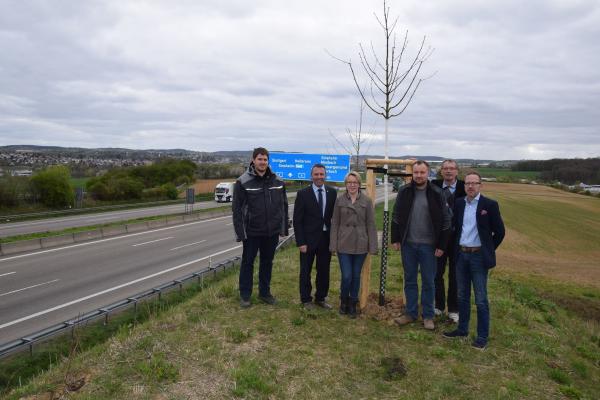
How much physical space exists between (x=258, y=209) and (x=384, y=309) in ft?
7.93

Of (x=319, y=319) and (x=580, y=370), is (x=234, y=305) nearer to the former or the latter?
(x=319, y=319)

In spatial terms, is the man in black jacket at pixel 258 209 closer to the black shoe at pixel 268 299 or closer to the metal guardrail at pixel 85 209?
the black shoe at pixel 268 299

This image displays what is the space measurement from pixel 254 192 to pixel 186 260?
11.9 metres

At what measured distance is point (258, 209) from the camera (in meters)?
6.43

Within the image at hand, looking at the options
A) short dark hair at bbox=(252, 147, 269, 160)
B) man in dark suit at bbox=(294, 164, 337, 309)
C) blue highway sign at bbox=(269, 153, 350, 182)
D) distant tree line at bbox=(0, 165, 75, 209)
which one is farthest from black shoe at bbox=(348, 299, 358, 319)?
distant tree line at bbox=(0, 165, 75, 209)

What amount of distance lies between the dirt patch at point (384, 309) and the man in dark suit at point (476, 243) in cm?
109

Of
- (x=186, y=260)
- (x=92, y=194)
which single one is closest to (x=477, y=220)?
(x=186, y=260)

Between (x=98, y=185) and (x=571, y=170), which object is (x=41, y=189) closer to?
(x=98, y=185)

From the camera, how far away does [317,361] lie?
16.9 feet

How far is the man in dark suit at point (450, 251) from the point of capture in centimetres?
615

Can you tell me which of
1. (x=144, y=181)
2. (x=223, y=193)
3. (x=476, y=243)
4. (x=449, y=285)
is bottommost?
(x=223, y=193)

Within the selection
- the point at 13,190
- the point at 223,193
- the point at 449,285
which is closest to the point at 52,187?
the point at 13,190

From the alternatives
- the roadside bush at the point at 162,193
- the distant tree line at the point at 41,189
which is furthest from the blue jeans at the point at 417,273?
the roadside bush at the point at 162,193

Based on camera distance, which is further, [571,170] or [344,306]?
[571,170]
